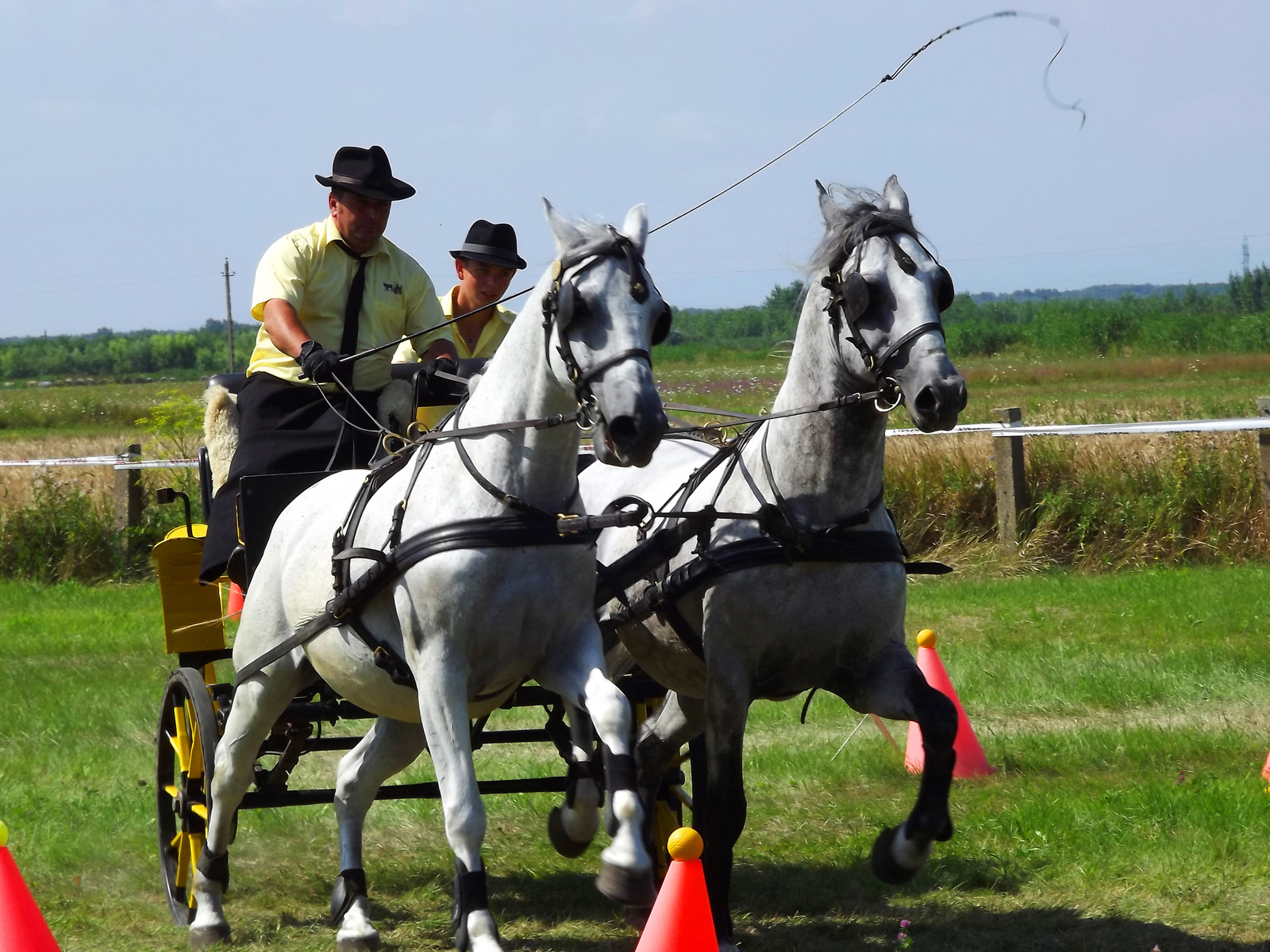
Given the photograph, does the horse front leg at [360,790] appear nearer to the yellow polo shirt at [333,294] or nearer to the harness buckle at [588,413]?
the yellow polo shirt at [333,294]

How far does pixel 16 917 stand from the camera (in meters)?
4.11

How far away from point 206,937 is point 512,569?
2094 millimetres

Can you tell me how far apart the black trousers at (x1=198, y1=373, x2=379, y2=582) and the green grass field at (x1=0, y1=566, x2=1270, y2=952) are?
59.0 inches

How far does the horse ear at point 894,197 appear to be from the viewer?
469 cm

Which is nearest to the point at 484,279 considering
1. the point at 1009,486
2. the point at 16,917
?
the point at 16,917

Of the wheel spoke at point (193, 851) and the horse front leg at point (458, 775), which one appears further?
the wheel spoke at point (193, 851)

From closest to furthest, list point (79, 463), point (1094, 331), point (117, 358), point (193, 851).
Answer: point (193, 851)
point (79, 463)
point (1094, 331)
point (117, 358)

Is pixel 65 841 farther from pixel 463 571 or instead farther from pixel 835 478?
pixel 835 478

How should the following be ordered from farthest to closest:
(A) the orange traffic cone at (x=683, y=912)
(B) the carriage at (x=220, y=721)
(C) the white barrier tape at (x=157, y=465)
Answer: (C) the white barrier tape at (x=157, y=465) → (B) the carriage at (x=220, y=721) → (A) the orange traffic cone at (x=683, y=912)

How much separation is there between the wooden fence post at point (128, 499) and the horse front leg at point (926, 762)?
10795 mm

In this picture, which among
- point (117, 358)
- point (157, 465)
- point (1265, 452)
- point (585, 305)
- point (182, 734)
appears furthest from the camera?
point (117, 358)

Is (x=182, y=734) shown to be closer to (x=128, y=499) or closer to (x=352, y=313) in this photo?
(x=352, y=313)

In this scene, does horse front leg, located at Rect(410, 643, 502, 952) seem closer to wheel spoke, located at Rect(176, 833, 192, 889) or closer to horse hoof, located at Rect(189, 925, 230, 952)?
horse hoof, located at Rect(189, 925, 230, 952)

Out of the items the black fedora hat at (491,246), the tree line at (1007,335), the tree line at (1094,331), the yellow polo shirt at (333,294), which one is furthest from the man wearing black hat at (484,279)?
the tree line at (1094,331)
